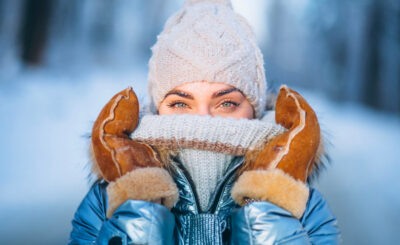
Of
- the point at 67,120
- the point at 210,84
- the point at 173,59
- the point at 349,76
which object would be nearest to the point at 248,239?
the point at 210,84

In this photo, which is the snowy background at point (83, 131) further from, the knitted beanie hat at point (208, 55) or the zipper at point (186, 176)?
the zipper at point (186, 176)

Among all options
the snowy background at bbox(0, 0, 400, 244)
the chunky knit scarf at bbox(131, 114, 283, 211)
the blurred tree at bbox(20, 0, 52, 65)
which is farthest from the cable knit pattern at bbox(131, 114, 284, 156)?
the blurred tree at bbox(20, 0, 52, 65)

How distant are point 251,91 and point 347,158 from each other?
57.5 inches

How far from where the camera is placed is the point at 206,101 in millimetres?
969

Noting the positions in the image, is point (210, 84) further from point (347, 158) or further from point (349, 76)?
point (349, 76)

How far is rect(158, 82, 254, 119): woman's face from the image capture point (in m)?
0.97

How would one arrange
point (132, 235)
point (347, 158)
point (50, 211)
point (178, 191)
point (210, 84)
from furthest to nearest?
point (347, 158), point (50, 211), point (210, 84), point (178, 191), point (132, 235)

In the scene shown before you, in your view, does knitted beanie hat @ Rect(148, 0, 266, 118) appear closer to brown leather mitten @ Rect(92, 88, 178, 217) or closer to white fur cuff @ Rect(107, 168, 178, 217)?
brown leather mitten @ Rect(92, 88, 178, 217)

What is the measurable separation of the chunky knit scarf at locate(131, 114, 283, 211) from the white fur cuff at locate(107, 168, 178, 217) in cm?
10

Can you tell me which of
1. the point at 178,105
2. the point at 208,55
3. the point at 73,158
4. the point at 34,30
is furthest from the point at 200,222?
the point at 34,30

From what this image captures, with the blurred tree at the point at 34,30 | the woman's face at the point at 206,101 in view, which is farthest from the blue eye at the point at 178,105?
the blurred tree at the point at 34,30

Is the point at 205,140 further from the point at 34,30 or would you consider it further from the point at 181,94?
the point at 34,30

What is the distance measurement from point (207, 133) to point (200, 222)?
0.18m

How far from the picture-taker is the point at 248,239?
0.73m
